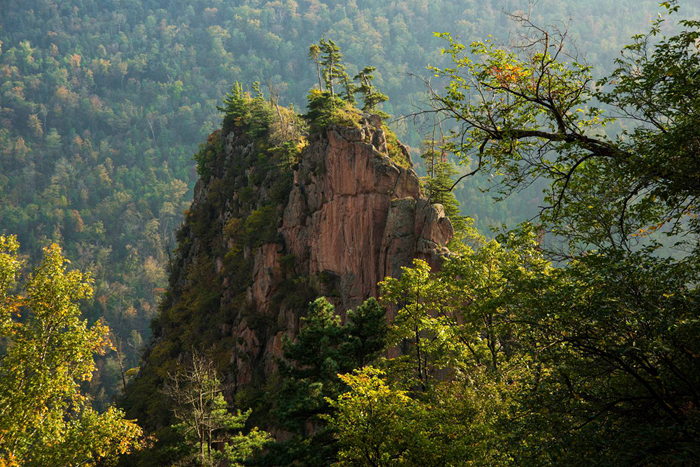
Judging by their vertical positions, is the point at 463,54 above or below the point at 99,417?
above

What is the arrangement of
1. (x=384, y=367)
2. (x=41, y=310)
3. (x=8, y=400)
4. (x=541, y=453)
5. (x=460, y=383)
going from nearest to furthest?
1. (x=541, y=453)
2. (x=8, y=400)
3. (x=41, y=310)
4. (x=460, y=383)
5. (x=384, y=367)

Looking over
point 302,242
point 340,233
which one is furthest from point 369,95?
point 340,233

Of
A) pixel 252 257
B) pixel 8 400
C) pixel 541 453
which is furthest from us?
pixel 252 257

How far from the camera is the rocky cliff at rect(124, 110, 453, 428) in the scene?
110ft

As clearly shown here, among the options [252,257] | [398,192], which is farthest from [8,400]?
[252,257]

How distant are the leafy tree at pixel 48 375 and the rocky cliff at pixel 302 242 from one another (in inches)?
769

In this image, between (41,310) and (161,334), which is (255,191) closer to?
(161,334)

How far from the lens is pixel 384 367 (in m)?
19.0

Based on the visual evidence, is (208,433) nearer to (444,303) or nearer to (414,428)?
(444,303)

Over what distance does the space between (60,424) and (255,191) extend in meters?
33.5

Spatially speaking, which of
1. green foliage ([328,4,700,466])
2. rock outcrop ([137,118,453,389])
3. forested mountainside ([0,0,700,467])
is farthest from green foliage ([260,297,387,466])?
rock outcrop ([137,118,453,389])

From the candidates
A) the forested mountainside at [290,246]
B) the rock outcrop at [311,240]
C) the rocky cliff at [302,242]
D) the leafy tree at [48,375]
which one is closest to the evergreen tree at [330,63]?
the forested mountainside at [290,246]

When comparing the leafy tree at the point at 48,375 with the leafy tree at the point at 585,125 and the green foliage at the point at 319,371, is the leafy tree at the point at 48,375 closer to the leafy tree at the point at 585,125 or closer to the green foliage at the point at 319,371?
the green foliage at the point at 319,371

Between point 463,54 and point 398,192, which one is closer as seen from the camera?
point 463,54
